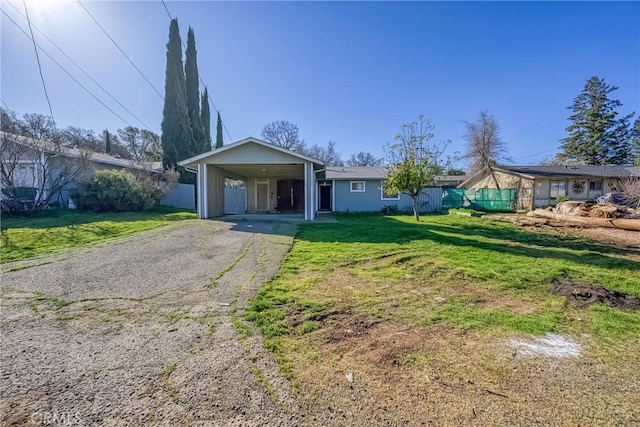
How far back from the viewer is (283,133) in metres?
39.0

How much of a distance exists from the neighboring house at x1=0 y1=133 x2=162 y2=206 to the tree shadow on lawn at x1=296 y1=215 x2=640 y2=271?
10640 millimetres

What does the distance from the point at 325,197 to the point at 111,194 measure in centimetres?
1159

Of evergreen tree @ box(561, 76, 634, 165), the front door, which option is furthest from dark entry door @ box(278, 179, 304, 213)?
evergreen tree @ box(561, 76, 634, 165)

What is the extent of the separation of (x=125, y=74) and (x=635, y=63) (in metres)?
26.2

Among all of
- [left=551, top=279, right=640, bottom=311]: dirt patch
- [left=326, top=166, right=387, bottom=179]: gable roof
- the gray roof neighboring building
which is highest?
the gray roof neighboring building

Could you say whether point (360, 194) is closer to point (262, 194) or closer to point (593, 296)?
point (262, 194)

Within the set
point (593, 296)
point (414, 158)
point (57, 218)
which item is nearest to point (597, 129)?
point (414, 158)

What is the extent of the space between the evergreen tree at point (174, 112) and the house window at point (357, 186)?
1403 centimetres

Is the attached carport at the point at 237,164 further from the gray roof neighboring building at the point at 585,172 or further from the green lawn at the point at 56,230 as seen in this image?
the gray roof neighboring building at the point at 585,172

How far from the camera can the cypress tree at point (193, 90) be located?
25.9 m

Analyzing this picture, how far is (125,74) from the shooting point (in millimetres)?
13320

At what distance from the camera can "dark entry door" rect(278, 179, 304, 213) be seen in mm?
20031

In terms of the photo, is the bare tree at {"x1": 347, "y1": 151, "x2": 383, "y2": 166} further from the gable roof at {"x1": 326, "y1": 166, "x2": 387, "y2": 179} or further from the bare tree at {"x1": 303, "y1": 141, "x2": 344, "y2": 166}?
the gable roof at {"x1": 326, "y1": 166, "x2": 387, "y2": 179}

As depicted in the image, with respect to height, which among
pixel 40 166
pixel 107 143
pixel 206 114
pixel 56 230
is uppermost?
pixel 206 114
